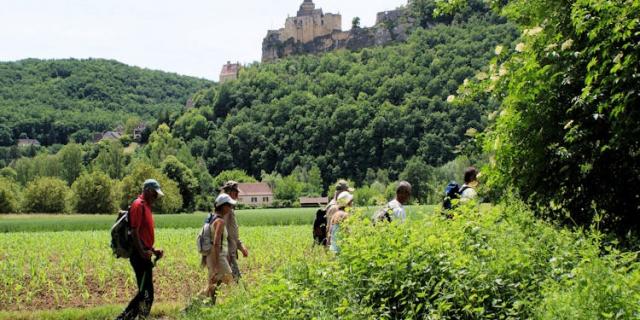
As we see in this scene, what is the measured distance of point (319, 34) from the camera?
188m

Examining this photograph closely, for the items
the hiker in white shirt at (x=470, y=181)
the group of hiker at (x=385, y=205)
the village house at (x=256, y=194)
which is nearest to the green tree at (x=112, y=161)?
the village house at (x=256, y=194)

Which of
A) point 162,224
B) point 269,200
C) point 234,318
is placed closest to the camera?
point 234,318

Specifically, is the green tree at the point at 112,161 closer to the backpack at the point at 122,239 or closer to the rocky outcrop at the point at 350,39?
the rocky outcrop at the point at 350,39

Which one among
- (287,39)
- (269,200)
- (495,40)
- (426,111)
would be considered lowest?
(269,200)

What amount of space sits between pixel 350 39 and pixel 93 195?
11982 cm

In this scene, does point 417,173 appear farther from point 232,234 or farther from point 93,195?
point 232,234

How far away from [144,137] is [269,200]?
53.9 m

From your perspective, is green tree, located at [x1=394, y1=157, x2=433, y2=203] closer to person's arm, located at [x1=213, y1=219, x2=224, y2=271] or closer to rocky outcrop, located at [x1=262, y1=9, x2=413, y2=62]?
rocky outcrop, located at [x1=262, y1=9, x2=413, y2=62]

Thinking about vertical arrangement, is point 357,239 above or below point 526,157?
below

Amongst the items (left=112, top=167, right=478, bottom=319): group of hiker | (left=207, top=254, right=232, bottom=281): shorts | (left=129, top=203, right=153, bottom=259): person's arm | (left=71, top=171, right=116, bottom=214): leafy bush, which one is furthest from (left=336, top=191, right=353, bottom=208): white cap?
(left=71, top=171, right=116, bottom=214): leafy bush

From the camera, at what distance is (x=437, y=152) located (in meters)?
107

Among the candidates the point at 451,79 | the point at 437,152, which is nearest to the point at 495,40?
the point at 451,79

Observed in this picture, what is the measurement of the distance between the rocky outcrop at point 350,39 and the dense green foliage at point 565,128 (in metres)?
163

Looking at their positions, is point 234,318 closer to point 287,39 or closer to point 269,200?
point 269,200
